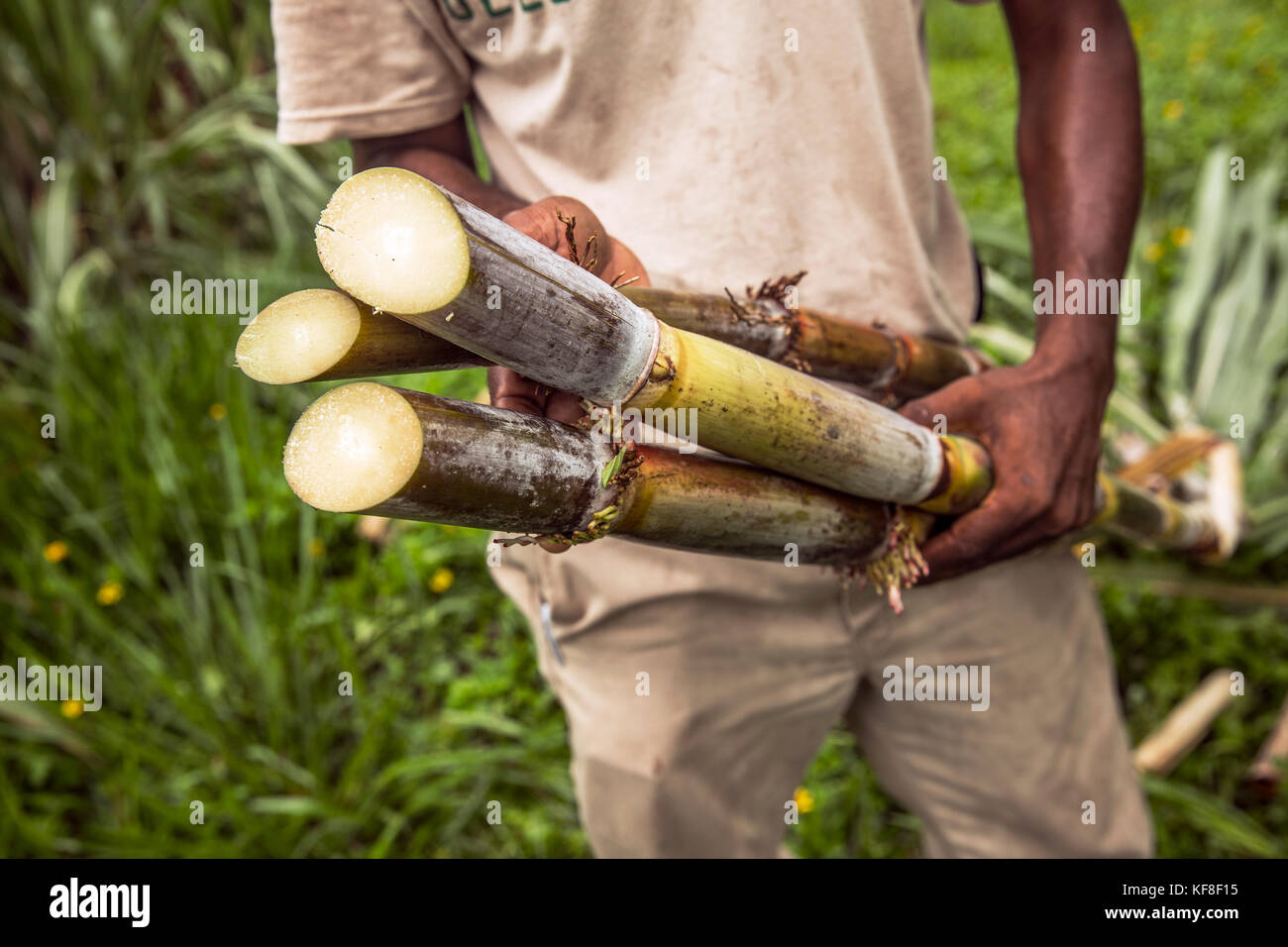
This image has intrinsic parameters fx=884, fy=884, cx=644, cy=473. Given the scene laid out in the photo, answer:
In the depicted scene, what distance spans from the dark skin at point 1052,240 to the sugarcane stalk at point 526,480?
34cm

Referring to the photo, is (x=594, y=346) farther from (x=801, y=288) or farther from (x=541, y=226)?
(x=801, y=288)

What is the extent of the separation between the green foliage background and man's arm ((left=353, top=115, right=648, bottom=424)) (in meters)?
1.65

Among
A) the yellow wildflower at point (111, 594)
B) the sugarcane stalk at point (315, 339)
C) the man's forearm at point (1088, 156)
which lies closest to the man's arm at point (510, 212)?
the sugarcane stalk at point (315, 339)

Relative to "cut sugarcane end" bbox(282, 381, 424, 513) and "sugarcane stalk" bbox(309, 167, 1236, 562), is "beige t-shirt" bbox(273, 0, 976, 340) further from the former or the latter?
"cut sugarcane end" bbox(282, 381, 424, 513)

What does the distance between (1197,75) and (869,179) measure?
4.47m

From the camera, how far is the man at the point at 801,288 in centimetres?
133

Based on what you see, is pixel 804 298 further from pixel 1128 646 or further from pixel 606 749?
pixel 1128 646

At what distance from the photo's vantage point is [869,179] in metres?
1.40

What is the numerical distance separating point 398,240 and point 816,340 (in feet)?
2.37

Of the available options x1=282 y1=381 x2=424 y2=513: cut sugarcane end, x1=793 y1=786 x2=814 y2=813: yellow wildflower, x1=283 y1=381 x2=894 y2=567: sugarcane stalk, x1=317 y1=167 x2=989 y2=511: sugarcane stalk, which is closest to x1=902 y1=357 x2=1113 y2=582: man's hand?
x1=317 y1=167 x2=989 y2=511: sugarcane stalk

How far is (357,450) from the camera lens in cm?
77

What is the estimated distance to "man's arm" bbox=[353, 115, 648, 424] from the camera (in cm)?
98

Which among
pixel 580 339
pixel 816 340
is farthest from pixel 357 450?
pixel 816 340

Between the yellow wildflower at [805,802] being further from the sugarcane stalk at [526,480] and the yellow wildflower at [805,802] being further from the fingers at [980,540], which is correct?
the sugarcane stalk at [526,480]
